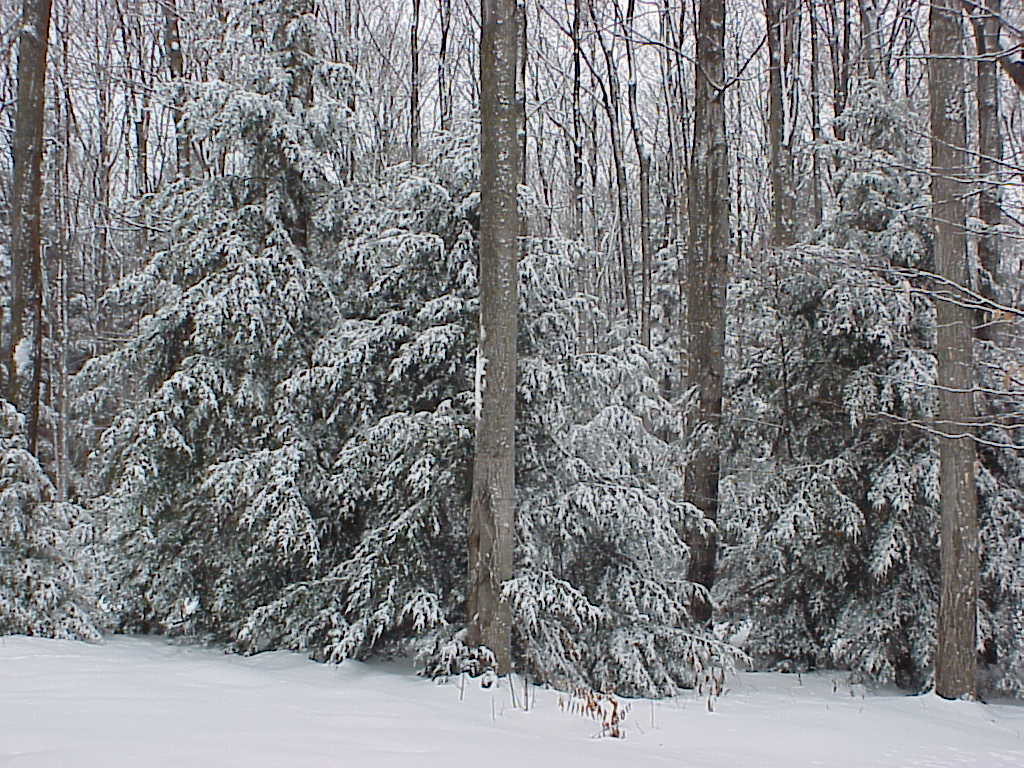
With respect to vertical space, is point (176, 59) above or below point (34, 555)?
above

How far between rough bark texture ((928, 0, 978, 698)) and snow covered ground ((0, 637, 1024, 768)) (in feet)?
1.49

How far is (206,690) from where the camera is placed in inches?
231

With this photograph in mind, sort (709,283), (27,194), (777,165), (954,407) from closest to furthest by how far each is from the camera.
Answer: (954,407), (27,194), (709,283), (777,165)

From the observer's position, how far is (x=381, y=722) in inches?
197

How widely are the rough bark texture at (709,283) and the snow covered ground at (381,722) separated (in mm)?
1988

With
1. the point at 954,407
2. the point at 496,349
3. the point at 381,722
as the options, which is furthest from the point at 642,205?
the point at 381,722

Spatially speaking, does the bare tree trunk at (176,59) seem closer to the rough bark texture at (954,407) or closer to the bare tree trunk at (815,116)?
the rough bark texture at (954,407)

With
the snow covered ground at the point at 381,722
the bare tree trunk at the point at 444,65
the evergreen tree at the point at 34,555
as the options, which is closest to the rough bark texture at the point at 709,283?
the snow covered ground at the point at 381,722

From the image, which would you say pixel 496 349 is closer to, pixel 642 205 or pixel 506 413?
pixel 506 413

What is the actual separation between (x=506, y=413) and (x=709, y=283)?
11.5 ft

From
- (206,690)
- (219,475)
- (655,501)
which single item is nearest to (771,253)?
(655,501)

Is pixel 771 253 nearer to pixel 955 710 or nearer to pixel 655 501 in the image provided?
pixel 655 501

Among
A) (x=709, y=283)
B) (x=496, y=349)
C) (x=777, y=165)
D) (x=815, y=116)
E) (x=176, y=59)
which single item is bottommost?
(x=496, y=349)

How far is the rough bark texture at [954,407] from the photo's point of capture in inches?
328
